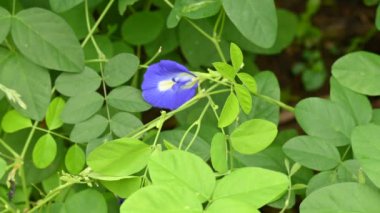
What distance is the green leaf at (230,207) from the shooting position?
95 cm

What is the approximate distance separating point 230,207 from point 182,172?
0.31 ft

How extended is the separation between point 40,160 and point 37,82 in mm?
160

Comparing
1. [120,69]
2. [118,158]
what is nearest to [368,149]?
[118,158]

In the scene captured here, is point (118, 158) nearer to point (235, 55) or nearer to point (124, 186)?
point (124, 186)

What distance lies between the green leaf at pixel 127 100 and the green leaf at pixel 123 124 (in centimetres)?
2

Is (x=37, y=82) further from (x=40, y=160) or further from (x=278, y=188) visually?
(x=278, y=188)

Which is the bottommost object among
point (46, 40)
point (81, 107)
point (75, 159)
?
point (75, 159)

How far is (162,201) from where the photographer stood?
37.0 inches

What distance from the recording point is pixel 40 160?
130cm

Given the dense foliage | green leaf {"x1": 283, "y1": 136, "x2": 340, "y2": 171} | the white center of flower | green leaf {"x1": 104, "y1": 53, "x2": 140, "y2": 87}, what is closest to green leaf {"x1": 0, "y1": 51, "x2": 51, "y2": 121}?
the dense foliage

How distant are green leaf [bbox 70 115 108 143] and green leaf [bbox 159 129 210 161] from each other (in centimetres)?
12

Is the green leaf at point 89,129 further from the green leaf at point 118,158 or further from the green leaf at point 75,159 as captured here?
the green leaf at point 118,158

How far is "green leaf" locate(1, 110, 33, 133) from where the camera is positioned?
4.36 ft

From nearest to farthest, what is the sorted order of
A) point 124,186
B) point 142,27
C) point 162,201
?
1. point 162,201
2. point 124,186
3. point 142,27
